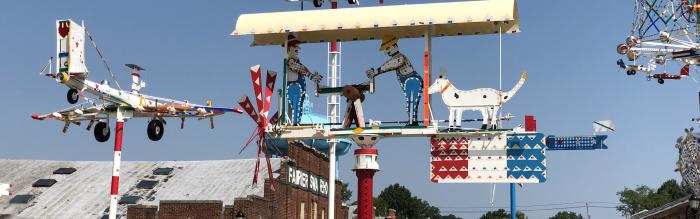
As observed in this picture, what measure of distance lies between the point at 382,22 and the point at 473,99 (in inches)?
105

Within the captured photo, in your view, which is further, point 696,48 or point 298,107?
point 696,48

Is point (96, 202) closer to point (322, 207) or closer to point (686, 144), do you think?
point (322, 207)

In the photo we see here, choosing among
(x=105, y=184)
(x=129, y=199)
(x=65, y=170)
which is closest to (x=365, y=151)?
(x=129, y=199)

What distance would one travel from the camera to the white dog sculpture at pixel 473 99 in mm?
18312

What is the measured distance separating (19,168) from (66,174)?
2703 mm

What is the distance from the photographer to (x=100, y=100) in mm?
23781

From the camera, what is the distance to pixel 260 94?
62.7ft

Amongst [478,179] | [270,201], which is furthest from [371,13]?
[270,201]

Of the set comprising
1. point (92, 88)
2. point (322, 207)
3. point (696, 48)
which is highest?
point (696, 48)

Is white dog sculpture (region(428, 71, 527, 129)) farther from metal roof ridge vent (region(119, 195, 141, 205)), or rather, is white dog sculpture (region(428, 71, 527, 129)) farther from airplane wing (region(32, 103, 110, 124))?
metal roof ridge vent (region(119, 195, 141, 205))

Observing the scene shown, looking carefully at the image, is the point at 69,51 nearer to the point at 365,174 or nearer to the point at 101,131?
the point at 101,131

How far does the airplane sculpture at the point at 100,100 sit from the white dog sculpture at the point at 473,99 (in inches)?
330

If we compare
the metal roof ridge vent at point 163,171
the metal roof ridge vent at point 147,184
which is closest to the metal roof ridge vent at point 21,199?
the metal roof ridge vent at point 147,184

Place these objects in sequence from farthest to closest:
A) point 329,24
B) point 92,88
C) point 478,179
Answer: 1. point 92,88
2. point 329,24
3. point 478,179
